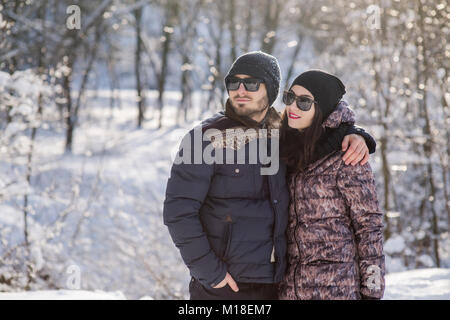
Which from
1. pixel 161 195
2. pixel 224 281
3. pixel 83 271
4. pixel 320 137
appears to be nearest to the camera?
pixel 224 281

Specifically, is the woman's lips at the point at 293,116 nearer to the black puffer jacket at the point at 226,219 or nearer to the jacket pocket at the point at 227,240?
the black puffer jacket at the point at 226,219

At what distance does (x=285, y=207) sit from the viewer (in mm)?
2621

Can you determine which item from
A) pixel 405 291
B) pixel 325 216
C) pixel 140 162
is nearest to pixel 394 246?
pixel 405 291

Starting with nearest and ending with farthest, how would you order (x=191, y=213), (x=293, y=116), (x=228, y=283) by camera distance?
(x=191, y=213) < (x=228, y=283) < (x=293, y=116)

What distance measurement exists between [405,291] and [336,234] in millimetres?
2414

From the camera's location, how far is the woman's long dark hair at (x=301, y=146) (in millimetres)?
2643

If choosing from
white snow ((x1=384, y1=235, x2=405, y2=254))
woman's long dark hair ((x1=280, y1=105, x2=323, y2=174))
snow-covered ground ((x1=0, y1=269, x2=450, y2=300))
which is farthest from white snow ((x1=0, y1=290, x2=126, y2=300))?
white snow ((x1=384, y1=235, x2=405, y2=254))

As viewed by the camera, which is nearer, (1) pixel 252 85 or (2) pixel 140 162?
(1) pixel 252 85

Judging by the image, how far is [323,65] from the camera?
1221cm

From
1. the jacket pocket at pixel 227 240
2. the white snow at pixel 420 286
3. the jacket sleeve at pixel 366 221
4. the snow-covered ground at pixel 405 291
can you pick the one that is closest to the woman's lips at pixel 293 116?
the jacket sleeve at pixel 366 221

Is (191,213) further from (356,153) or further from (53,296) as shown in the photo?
(53,296)

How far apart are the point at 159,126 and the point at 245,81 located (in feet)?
59.2

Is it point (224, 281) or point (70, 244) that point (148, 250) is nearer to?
point (70, 244)
